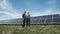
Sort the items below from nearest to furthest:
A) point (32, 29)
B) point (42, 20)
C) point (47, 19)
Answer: point (32, 29) → point (47, 19) → point (42, 20)

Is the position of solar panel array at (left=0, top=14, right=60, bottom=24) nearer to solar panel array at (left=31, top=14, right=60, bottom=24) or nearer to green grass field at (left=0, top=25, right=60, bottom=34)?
solar panel array at (left=31, top=14, right=60, bottom=24)

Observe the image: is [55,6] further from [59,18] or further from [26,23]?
[26,23]

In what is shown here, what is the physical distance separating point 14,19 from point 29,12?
33.6 inches

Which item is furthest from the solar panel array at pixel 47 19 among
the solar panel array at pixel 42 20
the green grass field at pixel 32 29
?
the green grass field at pixel 32 29

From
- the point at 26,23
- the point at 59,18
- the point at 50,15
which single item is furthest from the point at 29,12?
the point at 59,18

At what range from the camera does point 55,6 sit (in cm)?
729

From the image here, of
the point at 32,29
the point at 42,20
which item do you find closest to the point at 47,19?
the point at 42,20

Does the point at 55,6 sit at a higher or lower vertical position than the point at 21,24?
higher

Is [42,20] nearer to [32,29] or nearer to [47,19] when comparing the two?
[47,19]

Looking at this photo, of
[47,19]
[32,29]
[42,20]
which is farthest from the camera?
[42,20]

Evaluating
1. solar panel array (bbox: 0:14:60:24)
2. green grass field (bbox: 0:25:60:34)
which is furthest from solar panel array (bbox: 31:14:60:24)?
green grass field (bbox: 0:25:60:34)

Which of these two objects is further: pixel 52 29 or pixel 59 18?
pixel 59 18

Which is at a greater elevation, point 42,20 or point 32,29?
point 42,20

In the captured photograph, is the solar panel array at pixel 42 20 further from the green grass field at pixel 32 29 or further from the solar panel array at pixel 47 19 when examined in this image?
the green grass field at pixel 32 29
